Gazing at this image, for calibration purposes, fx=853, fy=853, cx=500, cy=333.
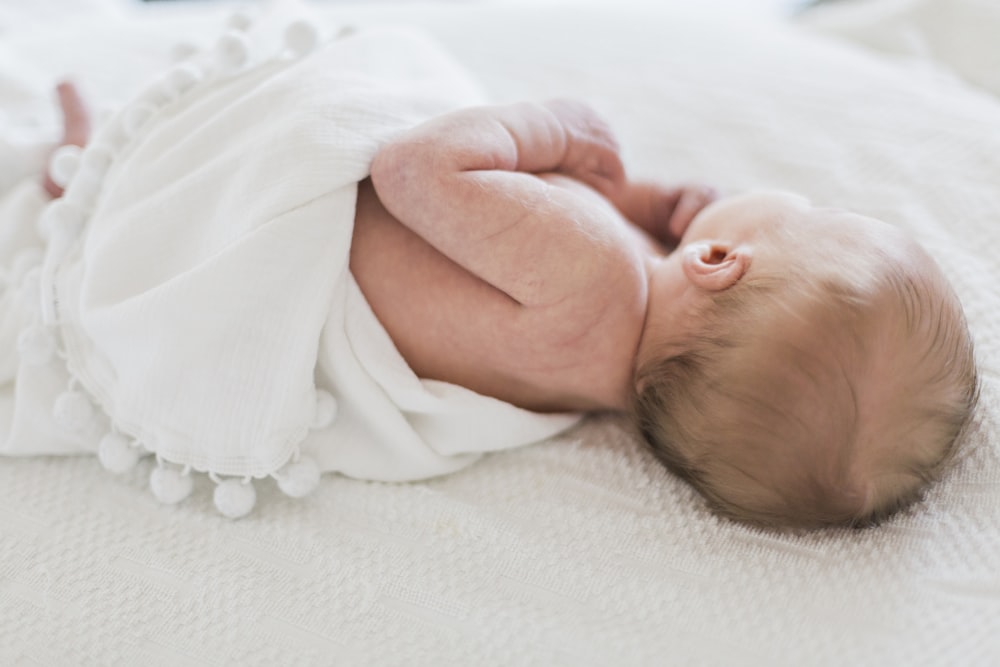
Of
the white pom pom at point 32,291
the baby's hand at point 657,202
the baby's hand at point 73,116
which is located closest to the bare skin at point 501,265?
the baby's hand at point 657,202

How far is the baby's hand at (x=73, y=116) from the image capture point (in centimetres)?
114

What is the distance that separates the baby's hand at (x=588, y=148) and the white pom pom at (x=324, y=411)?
1.29 feet

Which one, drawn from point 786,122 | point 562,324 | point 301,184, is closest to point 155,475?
point 301,184

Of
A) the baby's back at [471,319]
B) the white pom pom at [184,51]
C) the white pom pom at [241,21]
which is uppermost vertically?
the white pom pom at [241,21]

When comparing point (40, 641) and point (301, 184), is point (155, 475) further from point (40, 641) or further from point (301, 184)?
point (301, 184)

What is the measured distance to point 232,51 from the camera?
102 centimetres

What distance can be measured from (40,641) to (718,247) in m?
0.76

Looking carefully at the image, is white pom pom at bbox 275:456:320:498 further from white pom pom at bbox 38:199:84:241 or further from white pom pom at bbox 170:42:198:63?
white pom pom at bbox 170:42:198:63

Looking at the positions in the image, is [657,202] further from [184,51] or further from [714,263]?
[184,51]

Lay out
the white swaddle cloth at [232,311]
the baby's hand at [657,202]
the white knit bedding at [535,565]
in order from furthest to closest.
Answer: the baby's hand at [657,202], the white swaddle cloth at [232,311], the white knit bedding at [535,565]

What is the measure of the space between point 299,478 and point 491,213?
12.9 inches

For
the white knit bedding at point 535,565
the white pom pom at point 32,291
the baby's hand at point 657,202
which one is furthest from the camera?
the baby's hand at point 657,202

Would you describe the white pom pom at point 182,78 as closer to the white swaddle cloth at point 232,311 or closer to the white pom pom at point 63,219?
the white swaddle cloth at point 232,311

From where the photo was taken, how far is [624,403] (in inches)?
37.1
